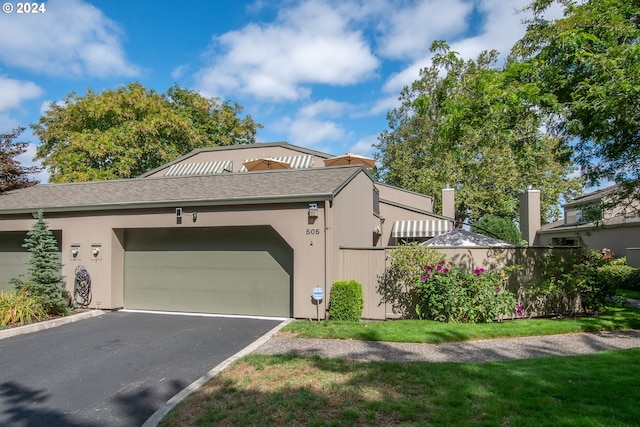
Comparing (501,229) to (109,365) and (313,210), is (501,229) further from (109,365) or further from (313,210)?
(109,365)

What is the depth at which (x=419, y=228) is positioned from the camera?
18.5m

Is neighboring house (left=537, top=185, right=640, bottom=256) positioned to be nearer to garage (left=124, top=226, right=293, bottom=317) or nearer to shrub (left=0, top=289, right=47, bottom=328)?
garage (left=124, top=226, right=293, bottom=317)

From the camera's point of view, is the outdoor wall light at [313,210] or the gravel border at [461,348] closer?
the gravel border at [461,348]

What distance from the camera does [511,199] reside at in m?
28.3

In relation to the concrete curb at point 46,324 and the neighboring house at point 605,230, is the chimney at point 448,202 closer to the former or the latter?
the neighboring house at point 605,230

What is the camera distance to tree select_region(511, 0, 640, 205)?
7.29 m

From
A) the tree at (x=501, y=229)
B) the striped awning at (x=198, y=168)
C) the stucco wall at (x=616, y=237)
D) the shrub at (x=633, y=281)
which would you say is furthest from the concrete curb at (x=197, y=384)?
the tree at (x=501, y=229)

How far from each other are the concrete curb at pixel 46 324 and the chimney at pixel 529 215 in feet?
87.6

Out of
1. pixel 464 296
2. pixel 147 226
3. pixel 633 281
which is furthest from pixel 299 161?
pixel 633 281

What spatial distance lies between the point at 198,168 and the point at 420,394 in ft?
59.2

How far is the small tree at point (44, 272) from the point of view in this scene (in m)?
10.1

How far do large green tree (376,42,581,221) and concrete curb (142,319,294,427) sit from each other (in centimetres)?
708

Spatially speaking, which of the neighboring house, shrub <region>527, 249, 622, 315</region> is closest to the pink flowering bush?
shrub <region>527, 249, 622, 315</region>

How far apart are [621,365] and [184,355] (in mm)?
7274
